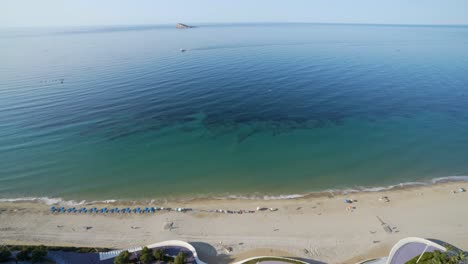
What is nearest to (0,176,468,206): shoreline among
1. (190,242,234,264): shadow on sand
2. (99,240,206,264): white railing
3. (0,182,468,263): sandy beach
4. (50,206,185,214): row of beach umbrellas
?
(0,182,468,263): sandy beach

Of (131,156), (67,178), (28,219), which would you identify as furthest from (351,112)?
(28,219)

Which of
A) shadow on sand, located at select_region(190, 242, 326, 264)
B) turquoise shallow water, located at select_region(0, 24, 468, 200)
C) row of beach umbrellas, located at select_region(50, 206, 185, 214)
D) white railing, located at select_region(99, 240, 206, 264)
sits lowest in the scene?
shadow on sand, located at select_region(190, 242, 326, 264)

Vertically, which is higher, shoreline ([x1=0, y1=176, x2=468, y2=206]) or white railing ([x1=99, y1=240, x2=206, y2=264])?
shoreline ([x1=0, y1=176, x2=468, y2=206])

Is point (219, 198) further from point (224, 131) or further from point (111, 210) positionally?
point (224, 131)

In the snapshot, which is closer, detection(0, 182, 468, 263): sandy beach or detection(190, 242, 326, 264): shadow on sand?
detection(190, 242, 326, 264): shadow on sand

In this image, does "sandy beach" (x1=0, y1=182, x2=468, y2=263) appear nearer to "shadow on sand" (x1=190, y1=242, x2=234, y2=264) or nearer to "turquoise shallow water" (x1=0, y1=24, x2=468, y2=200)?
"shadow on sand" (x1=190, y1=242, x2=234, y2=264)

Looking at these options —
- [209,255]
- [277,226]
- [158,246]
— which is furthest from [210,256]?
[277,226]

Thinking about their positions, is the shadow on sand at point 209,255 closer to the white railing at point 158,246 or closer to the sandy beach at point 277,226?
the sandy beach at point 277,226
